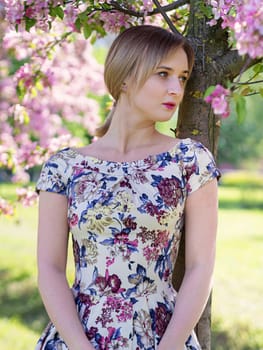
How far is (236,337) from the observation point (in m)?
7.16

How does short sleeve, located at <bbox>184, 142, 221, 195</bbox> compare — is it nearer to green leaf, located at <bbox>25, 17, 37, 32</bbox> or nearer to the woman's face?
the woman's face

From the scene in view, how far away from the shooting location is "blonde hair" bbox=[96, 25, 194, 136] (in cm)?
231

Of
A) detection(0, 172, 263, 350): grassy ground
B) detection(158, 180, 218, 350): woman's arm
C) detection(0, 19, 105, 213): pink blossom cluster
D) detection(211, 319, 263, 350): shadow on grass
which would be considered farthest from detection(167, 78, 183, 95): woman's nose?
detection(211, 319, 263, 350): shadow on grass

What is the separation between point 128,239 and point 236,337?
5149mm

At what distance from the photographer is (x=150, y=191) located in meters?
2.31

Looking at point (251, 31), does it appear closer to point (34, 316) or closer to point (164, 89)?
point (164, 89)

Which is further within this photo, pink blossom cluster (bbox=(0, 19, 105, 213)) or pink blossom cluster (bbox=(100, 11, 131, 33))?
pink blossom cluster (bbox=(0, 19, 105, 213))

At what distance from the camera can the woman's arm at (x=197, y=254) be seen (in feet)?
7.36

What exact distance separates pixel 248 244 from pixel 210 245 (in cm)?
1233

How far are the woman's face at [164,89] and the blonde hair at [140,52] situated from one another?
19mm

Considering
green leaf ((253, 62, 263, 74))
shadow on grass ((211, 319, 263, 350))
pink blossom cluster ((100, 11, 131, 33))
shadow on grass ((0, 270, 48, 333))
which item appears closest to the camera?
green leaf ((253, 62, 263, 74))

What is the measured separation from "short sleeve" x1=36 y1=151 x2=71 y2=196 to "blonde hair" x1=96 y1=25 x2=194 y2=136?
1.04ft

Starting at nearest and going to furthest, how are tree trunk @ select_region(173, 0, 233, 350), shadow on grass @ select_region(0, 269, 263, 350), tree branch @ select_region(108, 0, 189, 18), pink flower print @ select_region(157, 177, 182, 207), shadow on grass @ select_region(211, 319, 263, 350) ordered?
pink flower print @ select_region(157, 177, 182, 207), tree trunk @ select_region(173, 0, 233, 350), tree branch @ select_region(108, 0, 189, 18), shadow on grass @ select_region(211, 319, 263, 350), shadow on grass @ select_region(0, 269, 263, 350)

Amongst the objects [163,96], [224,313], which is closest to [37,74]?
[163,96]
